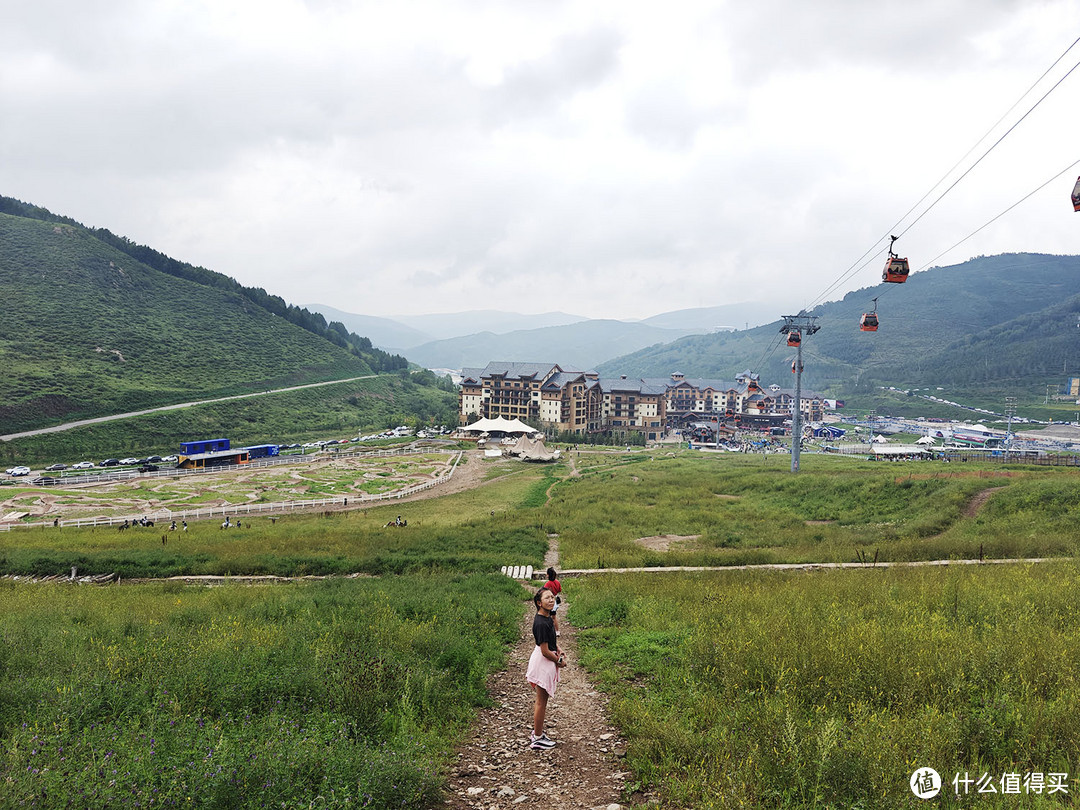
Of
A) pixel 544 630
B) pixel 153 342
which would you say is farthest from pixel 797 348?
pixel 153 342

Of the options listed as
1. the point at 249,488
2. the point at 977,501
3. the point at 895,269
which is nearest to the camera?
the point at 895,269

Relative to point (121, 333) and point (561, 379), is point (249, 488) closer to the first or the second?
point (561, 379)

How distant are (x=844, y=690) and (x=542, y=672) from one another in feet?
13.4

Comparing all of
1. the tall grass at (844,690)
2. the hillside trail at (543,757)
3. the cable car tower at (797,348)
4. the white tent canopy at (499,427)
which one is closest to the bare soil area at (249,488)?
the white tent canopy at (499,427)

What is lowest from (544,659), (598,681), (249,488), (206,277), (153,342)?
(249,488)

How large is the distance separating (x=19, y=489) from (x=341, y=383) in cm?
8167

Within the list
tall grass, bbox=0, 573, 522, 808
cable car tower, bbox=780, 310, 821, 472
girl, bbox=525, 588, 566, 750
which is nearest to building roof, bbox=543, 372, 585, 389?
cable car tower, bbox=780, 310, 821, 472

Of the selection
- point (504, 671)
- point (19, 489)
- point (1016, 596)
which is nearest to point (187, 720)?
point (504, 671)

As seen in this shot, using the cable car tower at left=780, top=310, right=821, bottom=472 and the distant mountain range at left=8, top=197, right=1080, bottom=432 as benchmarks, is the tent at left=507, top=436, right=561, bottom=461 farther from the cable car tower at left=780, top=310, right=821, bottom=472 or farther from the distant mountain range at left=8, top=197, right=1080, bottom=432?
the distant mountain range at left=8, top=197, right=1080, bottom=432

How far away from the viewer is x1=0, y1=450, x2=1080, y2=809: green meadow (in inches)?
201

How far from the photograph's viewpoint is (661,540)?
24422 millimetres

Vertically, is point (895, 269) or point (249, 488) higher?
point (895, 269)

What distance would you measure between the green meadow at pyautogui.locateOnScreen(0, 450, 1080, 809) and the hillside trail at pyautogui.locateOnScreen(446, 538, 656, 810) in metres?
0.30

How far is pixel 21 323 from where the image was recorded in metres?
90.0
